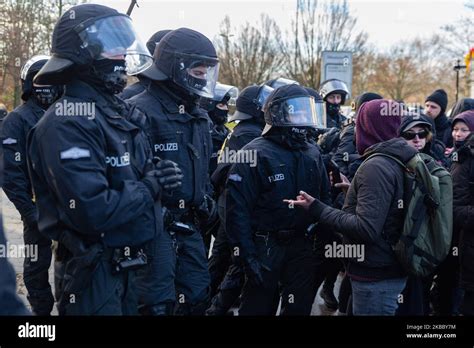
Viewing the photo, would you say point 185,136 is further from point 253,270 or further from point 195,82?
point 253,270

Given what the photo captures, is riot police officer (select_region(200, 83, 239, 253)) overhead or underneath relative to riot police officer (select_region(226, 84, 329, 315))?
overhead

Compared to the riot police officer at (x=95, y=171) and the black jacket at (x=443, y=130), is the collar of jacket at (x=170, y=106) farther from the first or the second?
the black jacket at (x=443, y=130)

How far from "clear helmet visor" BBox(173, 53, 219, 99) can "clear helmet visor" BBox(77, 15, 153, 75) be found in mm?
591

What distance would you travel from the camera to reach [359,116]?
4.10 m

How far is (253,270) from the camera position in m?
4.33

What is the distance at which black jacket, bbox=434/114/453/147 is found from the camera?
7363 millimetres

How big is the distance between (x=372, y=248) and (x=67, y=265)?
6.12ft

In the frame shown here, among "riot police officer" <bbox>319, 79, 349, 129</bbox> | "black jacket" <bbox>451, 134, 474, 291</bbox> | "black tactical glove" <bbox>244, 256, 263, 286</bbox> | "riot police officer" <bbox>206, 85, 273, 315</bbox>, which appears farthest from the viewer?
"riot police officer" <bbox>319, 79, 349, 129</bbox>

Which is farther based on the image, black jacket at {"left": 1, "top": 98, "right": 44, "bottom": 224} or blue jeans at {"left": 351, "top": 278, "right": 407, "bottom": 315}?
black jacket at {"left": 1, "top": 98, "right": 44, "bottom": 224}

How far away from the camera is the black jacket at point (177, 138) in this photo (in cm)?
387

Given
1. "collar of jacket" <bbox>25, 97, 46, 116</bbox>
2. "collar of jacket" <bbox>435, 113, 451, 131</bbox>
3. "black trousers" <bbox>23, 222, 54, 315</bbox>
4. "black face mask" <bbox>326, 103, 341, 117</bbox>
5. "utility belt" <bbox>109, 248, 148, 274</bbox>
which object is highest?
"collar of jacket" <bbox>25, 97, 46, 116</bbox>

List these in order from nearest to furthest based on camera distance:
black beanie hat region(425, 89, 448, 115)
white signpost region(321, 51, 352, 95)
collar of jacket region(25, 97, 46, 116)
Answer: collar of jacket region(25, 97, 46, 116) → black beanie hat region(425, 89, 448, 115) → white signpost region(321, 51, 352, 95)

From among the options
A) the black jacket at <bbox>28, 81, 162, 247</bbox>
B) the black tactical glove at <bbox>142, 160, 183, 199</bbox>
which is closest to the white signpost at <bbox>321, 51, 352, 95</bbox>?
the black tactical glove at <bbox>142, 160, 183, 199</bbox>

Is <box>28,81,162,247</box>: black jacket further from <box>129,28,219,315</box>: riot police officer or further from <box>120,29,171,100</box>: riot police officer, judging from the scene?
<box>120,29,171,100</box>: riot police officer
